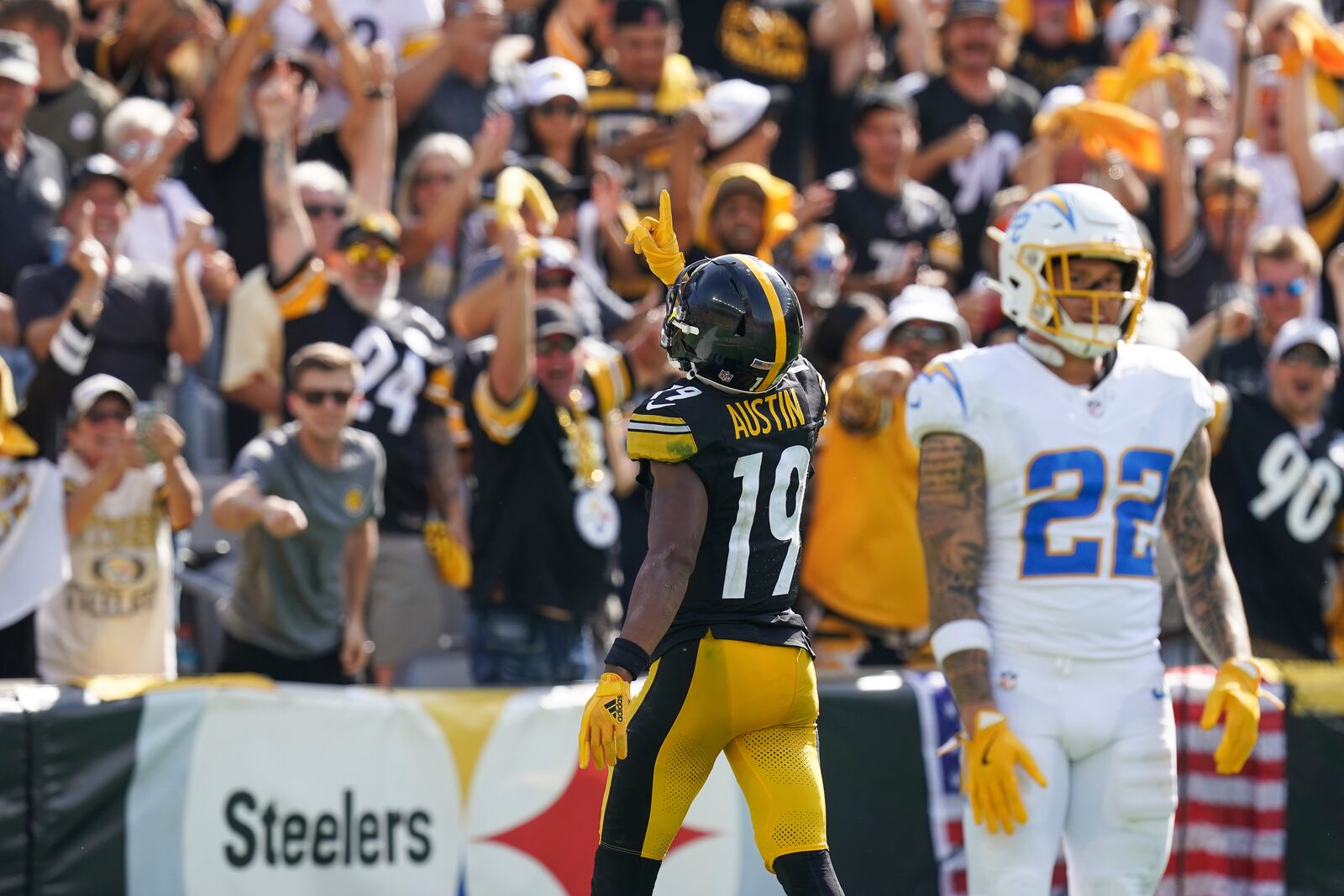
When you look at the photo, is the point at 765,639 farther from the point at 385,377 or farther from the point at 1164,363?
the point at 385,377

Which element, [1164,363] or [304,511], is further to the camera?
[304,511]

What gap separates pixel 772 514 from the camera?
4418mm

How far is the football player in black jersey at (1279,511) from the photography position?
282 inches

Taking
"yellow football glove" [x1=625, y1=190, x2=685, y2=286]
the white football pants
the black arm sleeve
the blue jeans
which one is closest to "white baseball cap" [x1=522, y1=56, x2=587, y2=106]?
the black arm sleeve

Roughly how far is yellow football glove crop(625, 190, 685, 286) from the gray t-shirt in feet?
7.73

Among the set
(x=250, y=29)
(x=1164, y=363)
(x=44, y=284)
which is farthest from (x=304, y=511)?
(x=1164, y=363)

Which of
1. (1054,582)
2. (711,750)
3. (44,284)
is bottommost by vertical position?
(711,750)

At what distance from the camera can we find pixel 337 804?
5.93 metres

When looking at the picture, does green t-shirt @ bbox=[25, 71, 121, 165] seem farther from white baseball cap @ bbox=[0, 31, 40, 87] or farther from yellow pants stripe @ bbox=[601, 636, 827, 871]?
yellow pants stripe @ bbox=[601, 636, 827, 871]

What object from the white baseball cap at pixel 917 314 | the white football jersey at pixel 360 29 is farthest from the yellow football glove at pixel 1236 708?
the white football jersey at pixel 360 29

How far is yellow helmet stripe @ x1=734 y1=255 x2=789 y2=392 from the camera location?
14.3 ft

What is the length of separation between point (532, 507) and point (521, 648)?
50cm

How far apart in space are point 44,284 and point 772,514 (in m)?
3.58

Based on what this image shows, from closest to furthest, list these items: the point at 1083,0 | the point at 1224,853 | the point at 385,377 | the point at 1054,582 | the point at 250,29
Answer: the point at 1054,582, the point at 1224,853, the point at 385,377, the point at 250,29, the point at 1083,0
